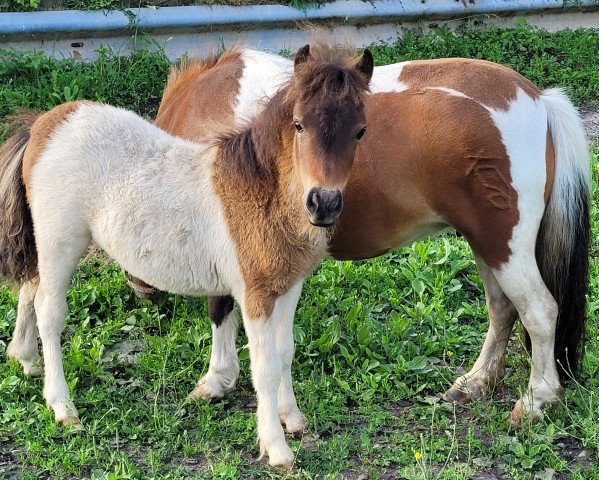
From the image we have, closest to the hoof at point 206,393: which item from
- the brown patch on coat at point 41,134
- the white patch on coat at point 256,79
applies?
the brown patch on coat at point 41,134

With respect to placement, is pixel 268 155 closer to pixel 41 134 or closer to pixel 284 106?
pixel 284 106

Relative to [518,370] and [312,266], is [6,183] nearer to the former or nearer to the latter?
[312,266]

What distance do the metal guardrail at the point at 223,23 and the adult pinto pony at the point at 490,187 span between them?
9.33 ft

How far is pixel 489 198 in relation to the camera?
415cm

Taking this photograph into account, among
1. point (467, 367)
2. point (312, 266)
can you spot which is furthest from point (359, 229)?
point (467, 367)

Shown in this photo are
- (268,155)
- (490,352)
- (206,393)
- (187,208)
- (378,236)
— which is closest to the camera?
(268,155)

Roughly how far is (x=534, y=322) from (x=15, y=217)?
2663mm

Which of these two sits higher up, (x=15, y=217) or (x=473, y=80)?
(x=473, y=80)

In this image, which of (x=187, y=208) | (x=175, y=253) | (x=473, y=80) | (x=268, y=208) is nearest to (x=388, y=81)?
(x=473, y=80)

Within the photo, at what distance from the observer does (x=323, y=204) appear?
3496mm

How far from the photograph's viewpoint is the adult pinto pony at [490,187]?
13.6ft

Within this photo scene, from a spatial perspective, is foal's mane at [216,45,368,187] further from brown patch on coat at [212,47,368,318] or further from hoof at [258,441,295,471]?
hoof at [258,441,295,471]

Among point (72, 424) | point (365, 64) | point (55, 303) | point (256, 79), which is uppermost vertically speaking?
point (365, 64)

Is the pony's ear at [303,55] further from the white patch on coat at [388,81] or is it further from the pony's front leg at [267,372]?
the pony's front leg at [267,372]
